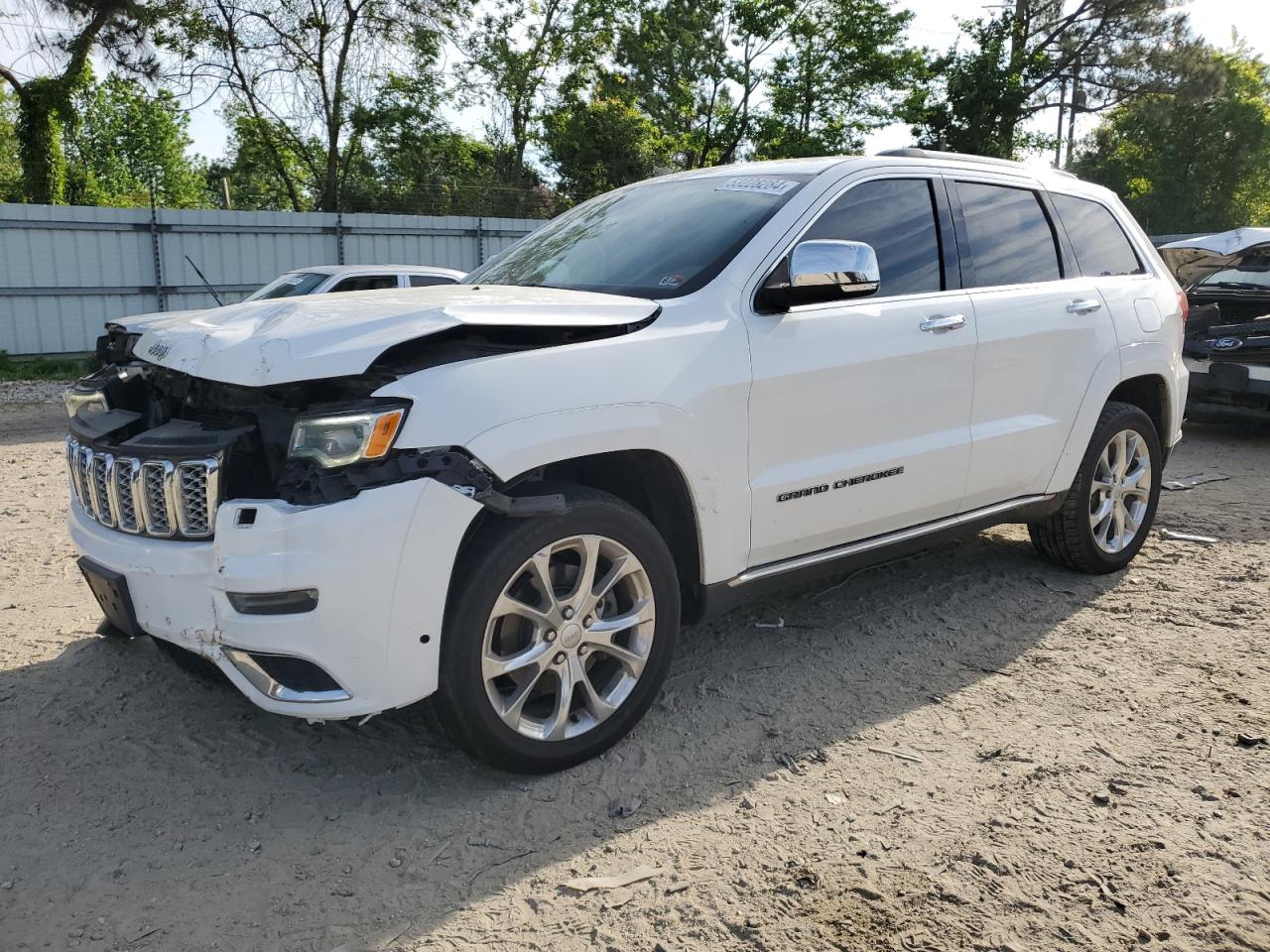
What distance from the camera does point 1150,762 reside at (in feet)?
10.5

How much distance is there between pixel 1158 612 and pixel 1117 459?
779mm

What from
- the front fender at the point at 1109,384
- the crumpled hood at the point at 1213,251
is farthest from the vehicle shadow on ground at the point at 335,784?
the crumpled hood at the point at 1213,251

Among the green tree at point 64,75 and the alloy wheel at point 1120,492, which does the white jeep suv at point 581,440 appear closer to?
the alloy wheel at point 1120,492

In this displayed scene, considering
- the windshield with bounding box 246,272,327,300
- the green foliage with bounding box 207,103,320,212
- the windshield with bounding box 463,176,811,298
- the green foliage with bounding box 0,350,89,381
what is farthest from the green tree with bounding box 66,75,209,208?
the windshield with bounding box 463,176,811,298

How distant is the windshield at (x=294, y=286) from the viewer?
960 centimetres

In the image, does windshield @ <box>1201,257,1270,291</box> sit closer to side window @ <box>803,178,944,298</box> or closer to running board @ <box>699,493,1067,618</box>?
running board @ <box>699,493,1067,618</box>

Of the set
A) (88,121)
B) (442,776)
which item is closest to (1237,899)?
Answer: (442,776)

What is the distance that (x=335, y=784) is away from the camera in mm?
3117

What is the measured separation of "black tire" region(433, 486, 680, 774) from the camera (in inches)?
111

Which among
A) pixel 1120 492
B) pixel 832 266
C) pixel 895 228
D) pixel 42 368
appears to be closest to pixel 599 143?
pixel 42 368

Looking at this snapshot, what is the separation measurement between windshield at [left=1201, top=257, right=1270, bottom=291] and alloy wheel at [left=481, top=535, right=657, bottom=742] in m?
8.85

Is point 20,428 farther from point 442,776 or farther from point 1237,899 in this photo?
point 1237,899

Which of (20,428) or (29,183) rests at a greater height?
(29,183)

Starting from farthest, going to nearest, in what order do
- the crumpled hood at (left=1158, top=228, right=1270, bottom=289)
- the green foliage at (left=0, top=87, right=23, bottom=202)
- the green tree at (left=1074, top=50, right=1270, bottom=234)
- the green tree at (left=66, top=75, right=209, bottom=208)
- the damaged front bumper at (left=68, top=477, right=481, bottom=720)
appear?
the green tree at (left=66, top=75, right=209, bottom=208) < the green tree at (left=1074, top=50, right=1270, bottom=234) < the green foliage at (left=0, top=87, right=23, bottom=202) < the crumpled hood at (left=1158, top=228, right=1270, bottom=289) < the damaged front bumper at (left=68, top=477, right=481, bottom=720)
